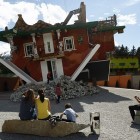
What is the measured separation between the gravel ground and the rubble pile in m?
0.77

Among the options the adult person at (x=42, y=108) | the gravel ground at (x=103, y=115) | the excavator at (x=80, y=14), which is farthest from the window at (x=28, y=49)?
the adult person at (x=42, y=108)

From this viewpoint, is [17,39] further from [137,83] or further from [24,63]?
[137,83]

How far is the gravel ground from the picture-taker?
44.1 feet

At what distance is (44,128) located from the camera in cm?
1349

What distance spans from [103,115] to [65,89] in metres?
9.48

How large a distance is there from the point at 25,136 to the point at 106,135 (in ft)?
10.8

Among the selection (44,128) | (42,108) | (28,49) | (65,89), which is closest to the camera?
(44,128)

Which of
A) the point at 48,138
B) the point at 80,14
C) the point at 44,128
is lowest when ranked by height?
the point at 48,138

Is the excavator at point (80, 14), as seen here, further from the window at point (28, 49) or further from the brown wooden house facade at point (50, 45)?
the window at point (28, 49)

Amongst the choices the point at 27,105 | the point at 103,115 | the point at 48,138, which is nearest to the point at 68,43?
the point at 103,115

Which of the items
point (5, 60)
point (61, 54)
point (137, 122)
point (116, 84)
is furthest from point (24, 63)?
point (137, 122)

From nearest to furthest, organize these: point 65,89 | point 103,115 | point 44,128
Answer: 1. point 44,128
2. point 103,115
3. point 65,89

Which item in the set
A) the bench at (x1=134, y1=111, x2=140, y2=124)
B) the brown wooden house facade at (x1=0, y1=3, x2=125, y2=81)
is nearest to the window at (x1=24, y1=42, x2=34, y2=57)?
the brown wooden house facade at (x1=0, y1=3, x2=125, y2=81)

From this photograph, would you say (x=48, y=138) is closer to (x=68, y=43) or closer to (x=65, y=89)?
(x=65, y=89)
